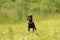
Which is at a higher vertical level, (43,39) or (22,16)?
(43,39)

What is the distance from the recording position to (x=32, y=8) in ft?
121

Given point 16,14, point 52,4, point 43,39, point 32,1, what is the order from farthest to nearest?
point 32,1, point 52,4, point 16,14, point 43,39

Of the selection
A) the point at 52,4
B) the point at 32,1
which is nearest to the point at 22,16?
the point at 52,4

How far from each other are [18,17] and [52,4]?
862 centimetres

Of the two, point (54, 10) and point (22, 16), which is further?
point (54, 10)

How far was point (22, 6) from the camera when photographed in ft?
104

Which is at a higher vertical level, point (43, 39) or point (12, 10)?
point (43, 39)

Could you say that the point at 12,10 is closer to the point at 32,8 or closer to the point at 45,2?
the point at 32,8

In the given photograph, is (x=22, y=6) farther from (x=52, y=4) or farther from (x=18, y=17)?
(x=52, y=4)

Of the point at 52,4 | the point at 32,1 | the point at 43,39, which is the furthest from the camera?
the point at 32,1

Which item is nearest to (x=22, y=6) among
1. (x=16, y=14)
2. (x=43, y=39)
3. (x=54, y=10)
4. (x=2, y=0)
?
(x=16, y=14)

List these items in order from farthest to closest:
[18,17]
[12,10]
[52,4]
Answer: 1. [52,4]
2. [12,10]
3. [18,17]

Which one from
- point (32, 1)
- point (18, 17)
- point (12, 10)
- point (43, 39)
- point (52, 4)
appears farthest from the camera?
point (32, 1)

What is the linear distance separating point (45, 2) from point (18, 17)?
995 centimetres
